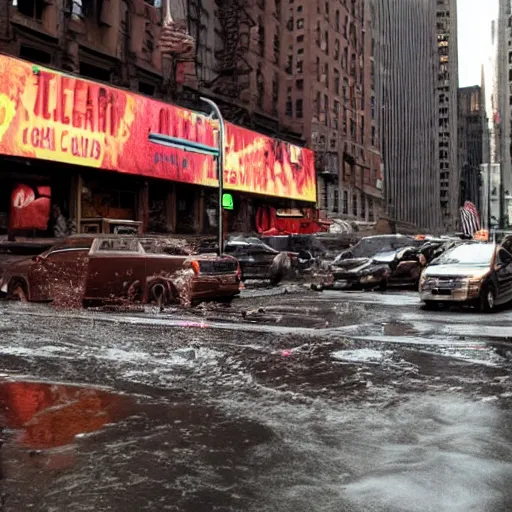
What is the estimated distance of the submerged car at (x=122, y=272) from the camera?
461 inches

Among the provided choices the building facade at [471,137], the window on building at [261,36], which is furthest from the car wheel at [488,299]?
the building facade at [471,137]

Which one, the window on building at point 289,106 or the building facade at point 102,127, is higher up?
the window on building at point 289,106

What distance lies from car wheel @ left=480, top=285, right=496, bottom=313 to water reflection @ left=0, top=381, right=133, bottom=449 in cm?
959

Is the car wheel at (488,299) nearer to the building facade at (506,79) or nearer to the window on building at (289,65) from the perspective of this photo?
the window on building at (289,65)

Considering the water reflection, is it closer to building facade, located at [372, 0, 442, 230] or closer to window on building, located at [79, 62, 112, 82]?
window on building, located at [79, 62, 112, 82]

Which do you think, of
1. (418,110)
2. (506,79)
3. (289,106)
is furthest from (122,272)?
(506,79)

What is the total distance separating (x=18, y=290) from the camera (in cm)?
1288

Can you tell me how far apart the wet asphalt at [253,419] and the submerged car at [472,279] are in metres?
3.82

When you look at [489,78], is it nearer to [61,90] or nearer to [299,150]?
[299,150]

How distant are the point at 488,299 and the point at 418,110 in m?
125

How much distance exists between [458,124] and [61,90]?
16938 cm

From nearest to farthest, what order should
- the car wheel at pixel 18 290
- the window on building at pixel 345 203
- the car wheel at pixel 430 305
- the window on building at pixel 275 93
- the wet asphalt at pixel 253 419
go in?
the wet asphalt at pixel 253 419, the car wheel at pixel 18 290, the car wheel at pixel 430 305, the window on building at pixel 275 93, the window on building at pixel 345 203

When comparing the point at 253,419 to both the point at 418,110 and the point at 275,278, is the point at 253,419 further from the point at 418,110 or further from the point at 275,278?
the point at 418,110

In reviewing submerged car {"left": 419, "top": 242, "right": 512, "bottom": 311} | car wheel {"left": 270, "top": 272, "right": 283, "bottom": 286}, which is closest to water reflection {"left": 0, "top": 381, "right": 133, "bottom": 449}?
submerged car {"left": 419, "top": 242, "right": 512, "bottom": 311}
